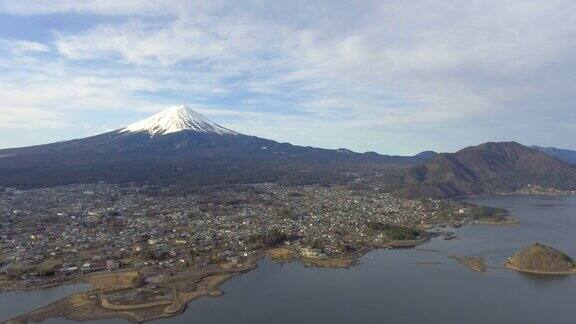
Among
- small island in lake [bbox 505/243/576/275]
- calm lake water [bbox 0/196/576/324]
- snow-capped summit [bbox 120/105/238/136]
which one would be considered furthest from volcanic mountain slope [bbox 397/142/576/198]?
snow-capped summit [bbox 120/105/238/136]

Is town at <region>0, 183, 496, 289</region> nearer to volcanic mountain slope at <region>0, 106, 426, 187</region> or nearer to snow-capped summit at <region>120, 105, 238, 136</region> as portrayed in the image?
volcanic mountain slope at <region>0, 106, 426, 187</region>

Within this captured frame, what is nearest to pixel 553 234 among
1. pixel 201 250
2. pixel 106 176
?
pixel 201 250

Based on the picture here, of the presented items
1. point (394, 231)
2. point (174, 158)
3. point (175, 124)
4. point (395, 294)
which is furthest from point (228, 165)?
point (395, 294)

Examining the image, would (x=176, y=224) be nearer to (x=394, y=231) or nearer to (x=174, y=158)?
(x=394, y=231)

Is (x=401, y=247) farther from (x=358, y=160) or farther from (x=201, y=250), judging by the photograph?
(x=358, y=160)

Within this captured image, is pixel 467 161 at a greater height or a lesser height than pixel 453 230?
greater
